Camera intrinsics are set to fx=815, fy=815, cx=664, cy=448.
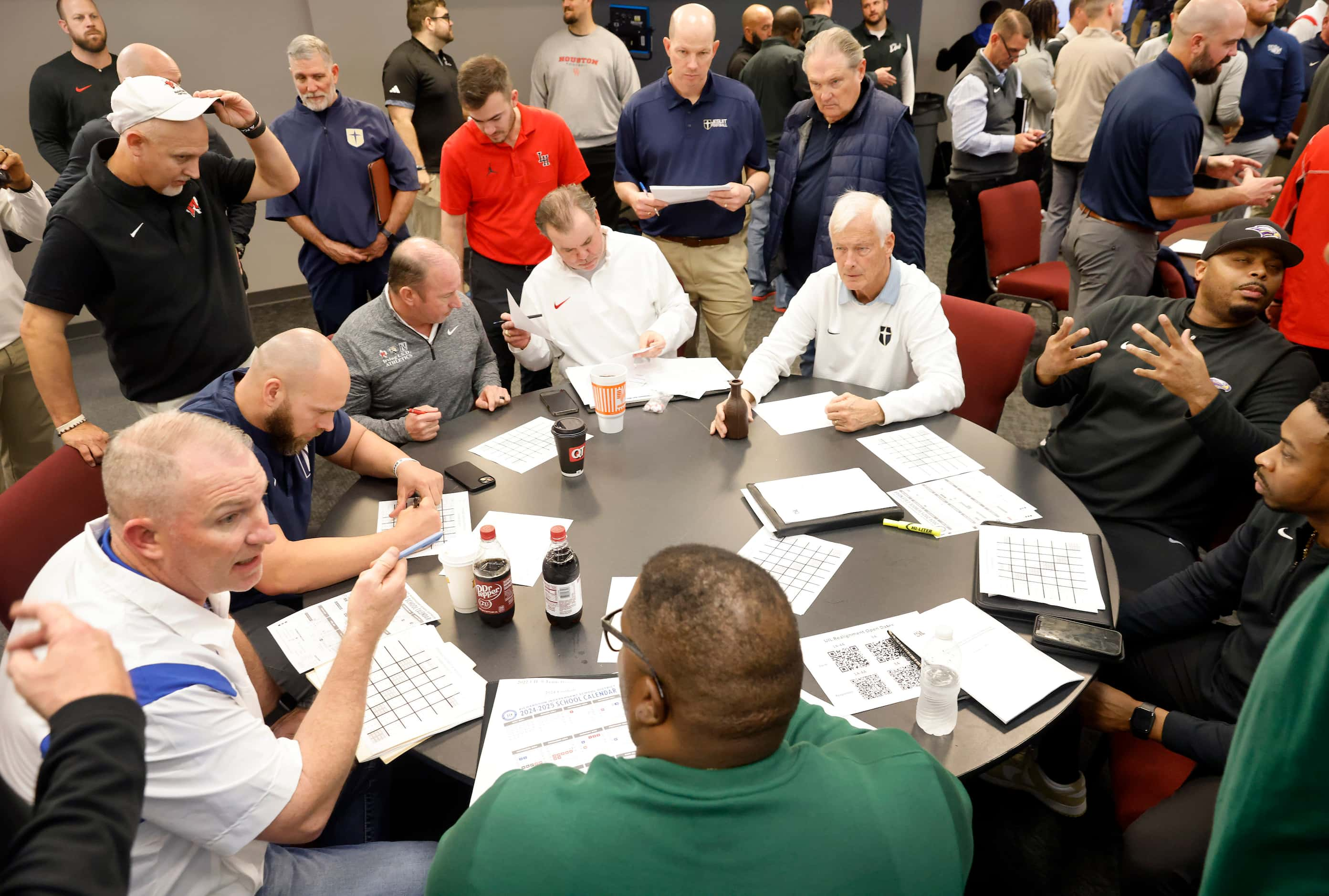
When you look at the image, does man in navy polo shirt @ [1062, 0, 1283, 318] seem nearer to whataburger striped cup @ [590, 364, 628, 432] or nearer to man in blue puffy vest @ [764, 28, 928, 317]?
man in blue puffy vest @ [764, 28, 928, 317]

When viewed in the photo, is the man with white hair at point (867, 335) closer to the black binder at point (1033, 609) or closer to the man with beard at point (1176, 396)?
the man with beard at point (1176, 396)

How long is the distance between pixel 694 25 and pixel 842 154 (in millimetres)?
891

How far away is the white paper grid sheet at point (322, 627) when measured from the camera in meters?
1.73

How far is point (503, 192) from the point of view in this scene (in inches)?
157

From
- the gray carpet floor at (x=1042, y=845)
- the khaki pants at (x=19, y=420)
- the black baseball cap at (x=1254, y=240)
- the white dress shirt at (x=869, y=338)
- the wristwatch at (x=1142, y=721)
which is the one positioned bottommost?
the gray carpet floor at (x=1042, y=845)

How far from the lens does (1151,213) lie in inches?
151

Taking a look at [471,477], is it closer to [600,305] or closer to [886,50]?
[600,305]

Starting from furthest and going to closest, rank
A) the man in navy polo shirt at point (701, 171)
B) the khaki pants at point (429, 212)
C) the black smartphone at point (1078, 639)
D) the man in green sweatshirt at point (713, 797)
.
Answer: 1. the khaki pants at point (429, 212)
2. the man in navy polo shirt at point (701, 171)
3. the black smartphone at point (1078, 639)
4. the man in green sweatshirt at point (713, 797)

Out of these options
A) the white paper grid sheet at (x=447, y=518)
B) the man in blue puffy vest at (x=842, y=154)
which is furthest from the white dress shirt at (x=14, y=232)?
the man in blue puffy vest at (x=842, y=154)

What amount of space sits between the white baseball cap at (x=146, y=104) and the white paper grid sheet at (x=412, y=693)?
1.89 m

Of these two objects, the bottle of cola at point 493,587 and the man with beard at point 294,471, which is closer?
the bottle of cola at point 493,587

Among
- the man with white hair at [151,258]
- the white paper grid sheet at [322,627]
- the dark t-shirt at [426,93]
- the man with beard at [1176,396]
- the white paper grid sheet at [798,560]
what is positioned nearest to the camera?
the white paper grid sheet at [322,627]

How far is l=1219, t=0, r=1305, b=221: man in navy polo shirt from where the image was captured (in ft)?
16.3

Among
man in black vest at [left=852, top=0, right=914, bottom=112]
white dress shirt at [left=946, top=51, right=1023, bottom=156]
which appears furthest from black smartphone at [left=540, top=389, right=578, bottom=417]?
man in black vest at [left=852, top=0, right=914, bottom=112]
